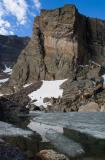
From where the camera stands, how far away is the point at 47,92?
101188mm

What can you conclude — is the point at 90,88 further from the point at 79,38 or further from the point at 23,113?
the point at 79,38

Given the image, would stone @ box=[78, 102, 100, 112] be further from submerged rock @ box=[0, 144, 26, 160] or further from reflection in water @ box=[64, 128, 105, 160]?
submerged rock @ box=[0, 144, 26, 160]

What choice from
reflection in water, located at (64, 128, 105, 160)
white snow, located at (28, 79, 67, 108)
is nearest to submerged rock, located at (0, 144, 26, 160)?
reflection in water, located at (64, 128, 105, 160)

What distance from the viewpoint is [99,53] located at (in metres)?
123

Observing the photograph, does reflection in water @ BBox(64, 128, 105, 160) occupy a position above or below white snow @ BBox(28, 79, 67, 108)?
below

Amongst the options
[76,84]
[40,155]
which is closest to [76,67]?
[76,84]

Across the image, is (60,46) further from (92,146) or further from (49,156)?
(49,156)

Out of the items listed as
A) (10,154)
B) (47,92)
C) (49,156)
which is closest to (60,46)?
(47,92)

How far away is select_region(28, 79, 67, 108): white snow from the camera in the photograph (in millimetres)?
94938

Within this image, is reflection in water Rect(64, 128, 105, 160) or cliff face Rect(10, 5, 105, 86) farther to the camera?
cliff face Rect(10, 5, 105, 86)

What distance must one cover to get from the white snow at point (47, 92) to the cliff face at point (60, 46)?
184 inches

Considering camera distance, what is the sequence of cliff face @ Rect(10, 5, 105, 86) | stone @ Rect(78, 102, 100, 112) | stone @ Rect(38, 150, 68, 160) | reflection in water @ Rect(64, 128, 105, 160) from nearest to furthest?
1. stone @ Rect(38, 150, 68, 160)
2. reflection in water @ Rect(64, 128, 105, 160)
3. stone @ Rect(78, 102, 100, 112)
4. cliff face @ Rect(10, 5, 105, 86)

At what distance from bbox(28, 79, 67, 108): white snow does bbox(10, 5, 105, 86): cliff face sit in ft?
15.3

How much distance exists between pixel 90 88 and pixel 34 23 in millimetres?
50419
